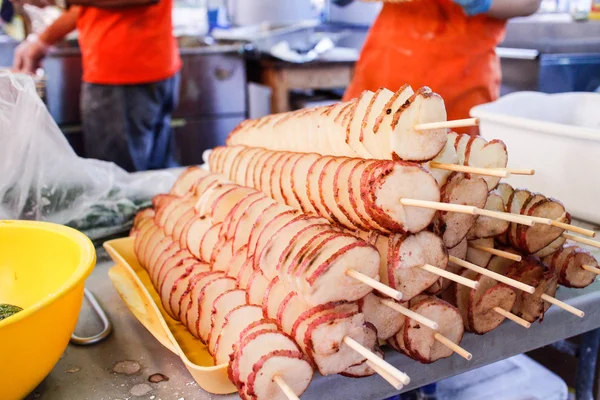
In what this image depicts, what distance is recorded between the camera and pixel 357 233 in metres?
0.95

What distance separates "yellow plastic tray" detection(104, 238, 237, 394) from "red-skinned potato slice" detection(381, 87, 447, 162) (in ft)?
1.42

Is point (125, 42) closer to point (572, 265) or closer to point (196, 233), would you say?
point (196, 233)

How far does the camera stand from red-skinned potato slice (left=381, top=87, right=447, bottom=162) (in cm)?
83

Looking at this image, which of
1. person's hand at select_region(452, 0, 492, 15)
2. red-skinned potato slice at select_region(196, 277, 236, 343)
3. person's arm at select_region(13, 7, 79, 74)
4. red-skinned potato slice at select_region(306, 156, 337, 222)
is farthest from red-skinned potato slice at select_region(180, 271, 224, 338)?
person's arm at select_region(13, 7, 79, 74)

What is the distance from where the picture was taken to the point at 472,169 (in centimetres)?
84

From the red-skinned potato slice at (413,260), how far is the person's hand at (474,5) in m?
1.59

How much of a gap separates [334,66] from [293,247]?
405cm

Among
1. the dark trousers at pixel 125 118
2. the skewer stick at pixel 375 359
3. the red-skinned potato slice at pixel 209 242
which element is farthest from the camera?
the dark trousers at pixel 125 118

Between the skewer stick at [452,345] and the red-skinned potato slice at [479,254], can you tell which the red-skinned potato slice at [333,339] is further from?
the red-skinned potato slice at [479,254]

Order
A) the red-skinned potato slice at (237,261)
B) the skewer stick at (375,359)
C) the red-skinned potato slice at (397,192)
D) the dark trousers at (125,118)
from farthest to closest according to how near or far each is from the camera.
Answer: the dark trousers at (125,118)
the red-skinned potato slice at (237,261)
the red-skinned potato slice at (397,192)
the skewer stick at (375,359)

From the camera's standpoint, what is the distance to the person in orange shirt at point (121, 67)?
3135mm

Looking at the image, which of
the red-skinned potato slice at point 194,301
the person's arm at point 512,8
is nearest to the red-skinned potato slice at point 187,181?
the red-skinned potato slice at point 194,301

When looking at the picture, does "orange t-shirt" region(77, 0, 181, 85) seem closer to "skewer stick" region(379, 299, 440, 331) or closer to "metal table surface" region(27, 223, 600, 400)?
"metal table surface" region(27, 223, 600, 400)

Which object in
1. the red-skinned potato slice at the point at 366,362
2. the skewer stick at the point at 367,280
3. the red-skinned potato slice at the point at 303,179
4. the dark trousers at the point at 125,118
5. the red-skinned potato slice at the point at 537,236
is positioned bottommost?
the dark trousers at the point at 125,118
